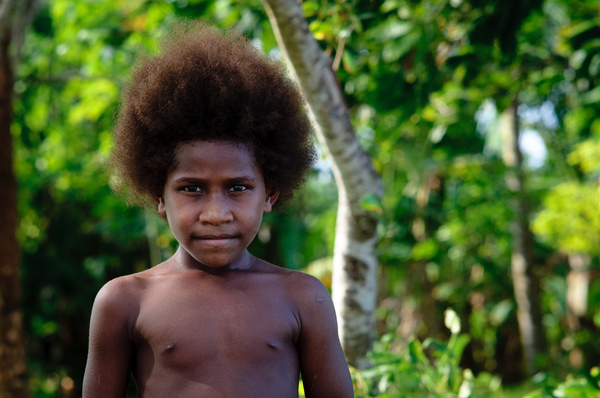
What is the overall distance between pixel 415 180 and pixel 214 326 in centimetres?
582

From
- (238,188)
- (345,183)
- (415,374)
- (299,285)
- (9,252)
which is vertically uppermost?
(238,188)

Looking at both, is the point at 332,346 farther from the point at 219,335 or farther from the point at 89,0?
the point at 89,0

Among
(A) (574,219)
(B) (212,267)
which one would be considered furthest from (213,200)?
(A) (574,219)

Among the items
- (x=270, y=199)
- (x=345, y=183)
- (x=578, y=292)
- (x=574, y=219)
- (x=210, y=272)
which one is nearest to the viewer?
(x=210, y=272)

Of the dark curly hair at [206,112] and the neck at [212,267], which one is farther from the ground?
the dark curly hair at [206,112]

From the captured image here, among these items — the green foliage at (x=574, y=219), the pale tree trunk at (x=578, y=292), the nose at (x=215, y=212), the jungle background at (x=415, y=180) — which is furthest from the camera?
the pale tree trunk at (x=578, y=292)

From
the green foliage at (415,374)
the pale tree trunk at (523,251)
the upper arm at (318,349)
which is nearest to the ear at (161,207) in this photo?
the upper arm at (318,349)

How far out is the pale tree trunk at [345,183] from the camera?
227 centimetres

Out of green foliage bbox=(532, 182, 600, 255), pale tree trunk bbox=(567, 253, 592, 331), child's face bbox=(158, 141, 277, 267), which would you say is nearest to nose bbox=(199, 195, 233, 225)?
child's face bbox=(158, 141, 277, 267)

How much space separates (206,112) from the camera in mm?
1561

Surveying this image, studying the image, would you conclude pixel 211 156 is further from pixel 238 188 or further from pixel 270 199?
pixel 270 199

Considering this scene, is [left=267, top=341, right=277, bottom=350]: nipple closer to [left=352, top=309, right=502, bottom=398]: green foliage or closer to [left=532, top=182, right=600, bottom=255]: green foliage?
[left=352, top=309, right=502, bottom=398]: green foliage

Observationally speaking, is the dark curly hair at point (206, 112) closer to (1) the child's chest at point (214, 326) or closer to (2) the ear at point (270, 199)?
(2) the ear at point (270, 199)

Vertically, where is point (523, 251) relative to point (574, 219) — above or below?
below
